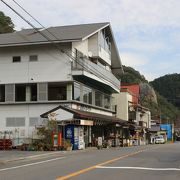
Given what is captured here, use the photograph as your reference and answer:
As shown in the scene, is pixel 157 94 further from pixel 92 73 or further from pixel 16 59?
pixel 16 59

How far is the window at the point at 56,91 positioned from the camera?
4338 centimetres

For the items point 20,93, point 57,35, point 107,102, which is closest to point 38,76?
point 20,93

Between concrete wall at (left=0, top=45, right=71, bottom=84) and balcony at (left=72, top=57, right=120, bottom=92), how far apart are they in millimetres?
944

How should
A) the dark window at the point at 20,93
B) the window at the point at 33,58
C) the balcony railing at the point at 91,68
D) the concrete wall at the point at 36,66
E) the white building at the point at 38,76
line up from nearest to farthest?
the white building at the point at 38,76
the concrete wall at the point at 36,66
the balcony railing at the point at 91,68
the window at the point at 33,58
the dark window at the point at 20,93

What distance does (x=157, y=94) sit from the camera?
13950 cm

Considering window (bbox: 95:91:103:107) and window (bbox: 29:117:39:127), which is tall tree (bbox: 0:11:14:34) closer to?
window (bbox: 95:91:103:107)

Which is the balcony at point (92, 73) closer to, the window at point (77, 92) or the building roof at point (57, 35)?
the window at point (77, 92)

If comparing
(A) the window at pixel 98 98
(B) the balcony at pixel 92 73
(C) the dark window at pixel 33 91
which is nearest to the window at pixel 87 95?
(B) the balcony at pixel 92 73

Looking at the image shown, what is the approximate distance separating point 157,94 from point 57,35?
98.9 metres

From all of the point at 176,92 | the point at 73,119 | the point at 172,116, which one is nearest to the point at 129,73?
the point at 176,92

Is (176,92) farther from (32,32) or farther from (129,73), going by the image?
(32,32)

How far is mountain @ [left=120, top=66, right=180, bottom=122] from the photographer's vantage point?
12119cm

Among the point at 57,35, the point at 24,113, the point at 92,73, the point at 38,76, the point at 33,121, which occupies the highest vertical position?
the point at 57,35

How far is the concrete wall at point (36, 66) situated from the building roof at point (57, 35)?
3.25 ft
